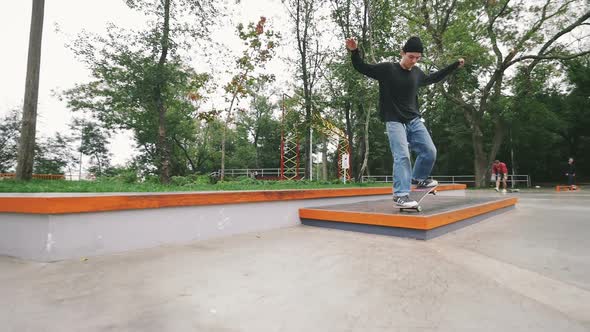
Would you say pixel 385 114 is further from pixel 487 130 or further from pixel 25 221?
pixel 487 130

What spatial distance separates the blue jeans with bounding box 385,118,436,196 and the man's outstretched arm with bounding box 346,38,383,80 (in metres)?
0.60

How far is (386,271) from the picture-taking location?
1.88 m

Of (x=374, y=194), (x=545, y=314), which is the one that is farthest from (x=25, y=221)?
(x=374, y=194)

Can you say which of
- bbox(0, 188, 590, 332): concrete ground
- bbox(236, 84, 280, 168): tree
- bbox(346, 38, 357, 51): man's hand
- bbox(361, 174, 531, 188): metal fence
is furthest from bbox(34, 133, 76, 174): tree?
bbox(346, 38, 357, 51): man's hand

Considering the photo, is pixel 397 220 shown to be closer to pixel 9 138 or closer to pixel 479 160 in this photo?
pixel 479 160

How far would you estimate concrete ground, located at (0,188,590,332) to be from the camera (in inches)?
47.1

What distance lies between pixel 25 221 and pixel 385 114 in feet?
11.4

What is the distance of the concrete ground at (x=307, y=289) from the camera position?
1197 millimetres

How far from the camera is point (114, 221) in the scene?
91.3 inches

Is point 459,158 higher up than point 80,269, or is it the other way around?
point 459,158

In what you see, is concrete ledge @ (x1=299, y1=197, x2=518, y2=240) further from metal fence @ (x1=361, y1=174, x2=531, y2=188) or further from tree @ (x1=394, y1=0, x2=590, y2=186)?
metal fence @ (x1=361, y1=174, x2=531, y2=188)

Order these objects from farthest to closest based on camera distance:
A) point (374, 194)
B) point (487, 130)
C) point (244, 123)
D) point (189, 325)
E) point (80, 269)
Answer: point (244, 123), point (487, 130), point (374, 194), point (80, 269), point (189, 325)

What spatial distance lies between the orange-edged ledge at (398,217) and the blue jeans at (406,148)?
0.41m

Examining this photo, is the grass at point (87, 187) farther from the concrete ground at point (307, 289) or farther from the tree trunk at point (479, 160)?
the tree trunk at point (479, 160)
